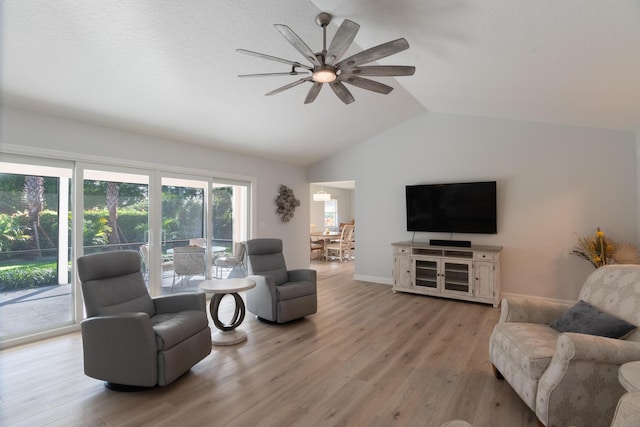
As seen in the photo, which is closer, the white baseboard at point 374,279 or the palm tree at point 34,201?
the palm tree at point 34,201

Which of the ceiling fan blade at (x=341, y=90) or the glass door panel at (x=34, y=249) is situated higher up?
the ceiling fan blade at (x=341, y=90)

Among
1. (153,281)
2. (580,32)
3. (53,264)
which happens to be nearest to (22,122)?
(53,264)

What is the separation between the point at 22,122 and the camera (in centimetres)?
318

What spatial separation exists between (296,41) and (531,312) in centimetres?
274

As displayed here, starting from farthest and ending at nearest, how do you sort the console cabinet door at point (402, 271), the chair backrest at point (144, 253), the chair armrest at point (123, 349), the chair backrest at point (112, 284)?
the console cabinet door at point (402, 271) → the chair backrest at point (144, 253) → the chair backrest at point (112, 284) → the chair armrest at point (123, 349)

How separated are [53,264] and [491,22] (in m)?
4.86

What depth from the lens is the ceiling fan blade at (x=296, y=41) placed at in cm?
183

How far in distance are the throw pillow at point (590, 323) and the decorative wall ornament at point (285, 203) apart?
473 centimetres

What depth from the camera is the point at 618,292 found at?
7.32ft

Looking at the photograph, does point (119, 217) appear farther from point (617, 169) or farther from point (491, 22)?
point (617, 169)

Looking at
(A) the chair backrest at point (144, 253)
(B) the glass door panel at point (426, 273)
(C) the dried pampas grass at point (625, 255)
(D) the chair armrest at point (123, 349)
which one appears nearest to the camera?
(D) the chair armrest at point (123, 349)

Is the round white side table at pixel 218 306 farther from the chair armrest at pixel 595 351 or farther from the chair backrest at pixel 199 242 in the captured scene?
the chair armrest at pixel 595 351

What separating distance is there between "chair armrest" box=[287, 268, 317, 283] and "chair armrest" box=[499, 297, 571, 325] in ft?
7.33

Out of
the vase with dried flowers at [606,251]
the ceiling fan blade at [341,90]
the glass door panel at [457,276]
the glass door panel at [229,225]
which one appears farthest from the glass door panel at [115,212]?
the vase with dried flowers at [606,251]
